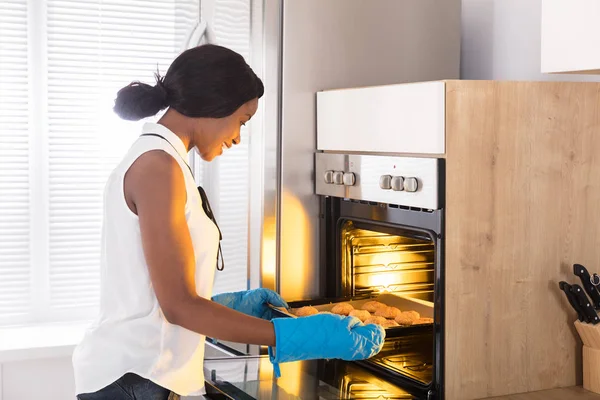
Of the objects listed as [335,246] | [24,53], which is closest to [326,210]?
[335,246]

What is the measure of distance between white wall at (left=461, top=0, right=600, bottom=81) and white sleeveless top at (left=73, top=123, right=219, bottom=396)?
3.86ft

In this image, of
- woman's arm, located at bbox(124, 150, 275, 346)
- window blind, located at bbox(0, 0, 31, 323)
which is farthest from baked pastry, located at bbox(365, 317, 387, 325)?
window blind, located at bbox(0, 0, 31, 323)

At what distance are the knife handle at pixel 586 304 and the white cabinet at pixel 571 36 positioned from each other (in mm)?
493

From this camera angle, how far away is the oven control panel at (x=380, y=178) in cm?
169

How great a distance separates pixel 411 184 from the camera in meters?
1.72

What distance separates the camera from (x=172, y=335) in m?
1.44

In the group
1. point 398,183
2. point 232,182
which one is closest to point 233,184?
point 232,182

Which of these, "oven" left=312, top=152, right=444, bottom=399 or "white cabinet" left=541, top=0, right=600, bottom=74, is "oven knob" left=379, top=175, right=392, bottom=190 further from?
"white cabinet" left=541, top=0, right=600, bottom=74

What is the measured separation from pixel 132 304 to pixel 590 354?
1020mm

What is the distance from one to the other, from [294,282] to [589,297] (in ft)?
2.46

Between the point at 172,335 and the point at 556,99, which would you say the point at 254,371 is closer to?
the point at 172,335

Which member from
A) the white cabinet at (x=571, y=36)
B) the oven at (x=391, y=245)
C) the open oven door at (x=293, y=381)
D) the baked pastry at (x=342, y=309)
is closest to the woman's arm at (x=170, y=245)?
the open oven door at (x=293, y=381)

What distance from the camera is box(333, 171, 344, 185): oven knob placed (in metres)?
2.02

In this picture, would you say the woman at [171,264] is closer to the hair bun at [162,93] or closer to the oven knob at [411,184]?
the hair bun at [162,93]
